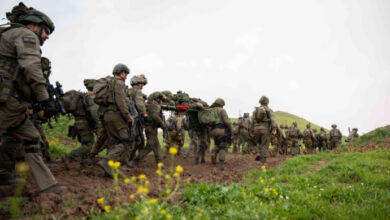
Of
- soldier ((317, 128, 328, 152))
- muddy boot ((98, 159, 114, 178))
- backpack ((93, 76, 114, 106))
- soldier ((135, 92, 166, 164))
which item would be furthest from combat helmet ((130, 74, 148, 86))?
soldier ((317, 128, 328, 152))

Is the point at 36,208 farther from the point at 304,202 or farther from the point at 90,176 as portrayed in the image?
the point at 304,202

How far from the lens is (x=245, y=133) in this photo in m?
17.4

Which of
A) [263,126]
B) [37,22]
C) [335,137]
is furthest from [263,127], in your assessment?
[335,137]

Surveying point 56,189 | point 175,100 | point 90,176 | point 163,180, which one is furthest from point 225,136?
point 56,189

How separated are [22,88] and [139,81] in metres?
4.43

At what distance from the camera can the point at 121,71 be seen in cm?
614

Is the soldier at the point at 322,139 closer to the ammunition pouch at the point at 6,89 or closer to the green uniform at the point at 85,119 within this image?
the green uniform at the point at 85,119

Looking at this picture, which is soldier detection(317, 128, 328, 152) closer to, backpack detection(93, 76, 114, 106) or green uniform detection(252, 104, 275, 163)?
green uniform detection(252, 104, 275, 163)

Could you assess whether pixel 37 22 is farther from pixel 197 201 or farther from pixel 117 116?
pixel 197 201

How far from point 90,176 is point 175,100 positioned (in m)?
6.36

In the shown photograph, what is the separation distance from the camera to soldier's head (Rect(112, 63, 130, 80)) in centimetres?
610

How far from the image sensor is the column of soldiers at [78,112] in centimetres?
363

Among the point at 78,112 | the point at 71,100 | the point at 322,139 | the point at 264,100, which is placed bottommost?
the point at 322,139

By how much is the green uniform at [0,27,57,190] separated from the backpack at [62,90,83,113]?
363 centimetres
